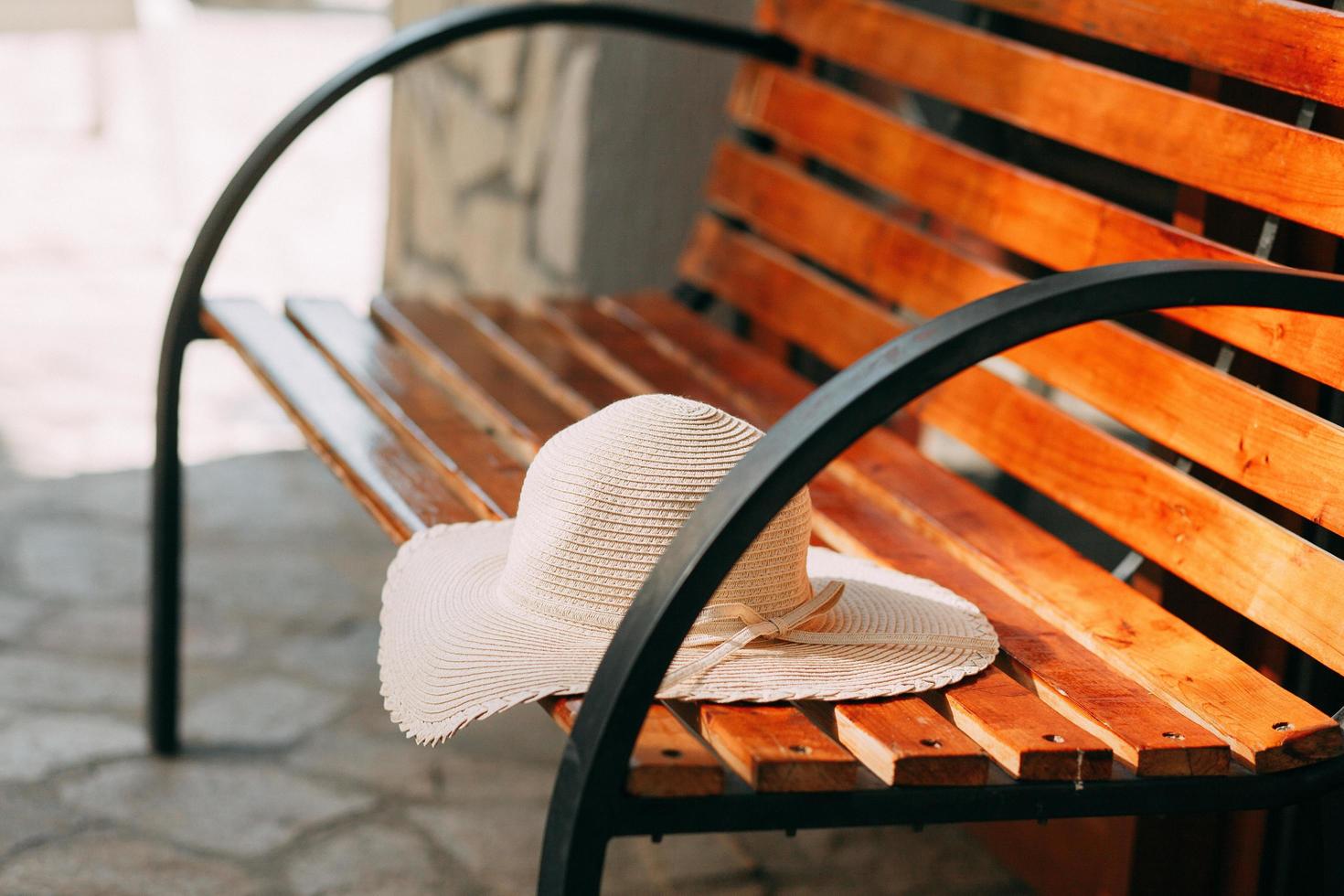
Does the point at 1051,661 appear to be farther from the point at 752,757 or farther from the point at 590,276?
the point at 590,276

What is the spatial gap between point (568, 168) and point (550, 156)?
0.33 ft

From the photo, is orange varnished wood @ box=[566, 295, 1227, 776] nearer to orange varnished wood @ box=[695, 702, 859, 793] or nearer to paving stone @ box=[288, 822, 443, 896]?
orange varnished wood @ box=[695, 702, 859, 793]

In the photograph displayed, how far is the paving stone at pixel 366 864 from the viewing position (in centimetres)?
175

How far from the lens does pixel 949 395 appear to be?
1.75 metres

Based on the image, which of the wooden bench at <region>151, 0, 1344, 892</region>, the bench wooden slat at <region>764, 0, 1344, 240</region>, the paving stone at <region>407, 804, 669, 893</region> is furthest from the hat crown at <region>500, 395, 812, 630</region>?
the paving stone at <region>407, 804, 669, 893</region>

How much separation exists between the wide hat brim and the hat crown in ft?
0.11

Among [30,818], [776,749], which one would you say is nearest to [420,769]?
[30,818]

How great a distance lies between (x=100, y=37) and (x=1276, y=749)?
5680 mm

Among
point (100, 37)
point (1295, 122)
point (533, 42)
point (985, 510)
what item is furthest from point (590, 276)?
point (100, 37)

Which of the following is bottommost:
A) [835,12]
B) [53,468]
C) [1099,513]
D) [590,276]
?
[53,468]

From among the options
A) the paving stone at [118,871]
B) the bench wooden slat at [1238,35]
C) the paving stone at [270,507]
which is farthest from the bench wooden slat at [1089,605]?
the paving stone at [270,507]

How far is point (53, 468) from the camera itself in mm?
2902

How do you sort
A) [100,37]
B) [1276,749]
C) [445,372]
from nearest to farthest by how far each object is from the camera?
[1276,749] → [445,372] → [100,37]

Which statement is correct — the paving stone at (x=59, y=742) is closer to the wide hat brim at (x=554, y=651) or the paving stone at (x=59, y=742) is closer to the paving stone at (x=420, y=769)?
the paving stone at (x=420, y=769)
